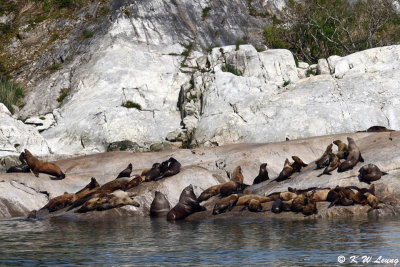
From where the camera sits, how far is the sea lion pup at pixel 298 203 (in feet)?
64.2

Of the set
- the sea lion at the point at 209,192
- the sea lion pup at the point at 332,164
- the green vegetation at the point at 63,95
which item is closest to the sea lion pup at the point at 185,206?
the sea lion at the point at 209,192

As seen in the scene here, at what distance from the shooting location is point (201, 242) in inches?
607

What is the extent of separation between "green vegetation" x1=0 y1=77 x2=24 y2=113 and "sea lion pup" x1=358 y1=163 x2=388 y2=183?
24824 mm

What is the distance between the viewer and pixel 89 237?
1711 cm

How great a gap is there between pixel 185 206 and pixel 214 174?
416 cm

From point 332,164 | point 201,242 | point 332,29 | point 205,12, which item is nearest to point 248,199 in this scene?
point 332,164

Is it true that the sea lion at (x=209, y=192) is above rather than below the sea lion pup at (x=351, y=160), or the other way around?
below

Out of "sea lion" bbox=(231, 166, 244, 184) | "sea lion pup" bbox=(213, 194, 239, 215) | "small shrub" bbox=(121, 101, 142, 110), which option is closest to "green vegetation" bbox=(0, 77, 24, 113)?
"small shrub" bbox=(121, 101, 142, 110)

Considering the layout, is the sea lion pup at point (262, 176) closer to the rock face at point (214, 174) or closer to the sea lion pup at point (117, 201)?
the rock face at point (214, 174)

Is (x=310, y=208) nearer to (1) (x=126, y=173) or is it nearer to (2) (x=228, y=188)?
(2) (x=228, y=188)

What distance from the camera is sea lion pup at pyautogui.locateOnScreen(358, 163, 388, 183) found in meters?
20.3

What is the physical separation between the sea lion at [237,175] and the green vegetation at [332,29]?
69.0 ft

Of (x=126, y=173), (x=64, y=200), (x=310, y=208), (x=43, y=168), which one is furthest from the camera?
(x=43, y=168)

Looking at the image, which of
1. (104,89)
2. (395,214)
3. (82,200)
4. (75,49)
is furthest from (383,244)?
(75,49)
